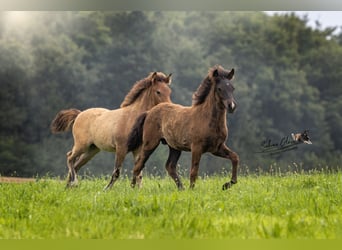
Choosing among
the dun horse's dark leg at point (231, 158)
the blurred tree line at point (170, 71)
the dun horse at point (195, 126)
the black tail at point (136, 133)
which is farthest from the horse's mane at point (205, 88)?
the blurred tree line at point (170, 71)

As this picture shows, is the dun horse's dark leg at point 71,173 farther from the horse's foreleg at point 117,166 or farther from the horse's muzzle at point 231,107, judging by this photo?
the horse's muzzle at point 231,107

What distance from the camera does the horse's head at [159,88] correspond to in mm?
8367

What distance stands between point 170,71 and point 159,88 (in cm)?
844

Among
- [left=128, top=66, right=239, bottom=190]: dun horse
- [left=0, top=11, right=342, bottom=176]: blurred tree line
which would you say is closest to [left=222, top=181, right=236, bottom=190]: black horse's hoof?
[left=128, top=66, right=239, bottom=190]: dun horse

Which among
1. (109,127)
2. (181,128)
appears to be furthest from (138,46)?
(181,128)

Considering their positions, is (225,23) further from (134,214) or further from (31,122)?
(134,214)

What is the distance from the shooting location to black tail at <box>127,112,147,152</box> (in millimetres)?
7977

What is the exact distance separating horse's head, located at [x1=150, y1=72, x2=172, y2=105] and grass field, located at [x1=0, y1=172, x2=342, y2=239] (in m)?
1.49

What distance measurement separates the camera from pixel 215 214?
17.6 feet

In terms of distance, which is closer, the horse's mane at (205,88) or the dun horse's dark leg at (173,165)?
the horse's mane at (205,88)

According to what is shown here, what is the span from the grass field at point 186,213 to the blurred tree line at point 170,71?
4.95 metres

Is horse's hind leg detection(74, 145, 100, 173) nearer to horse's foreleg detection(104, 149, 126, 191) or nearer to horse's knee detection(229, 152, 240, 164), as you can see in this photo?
horse's foreleg detection(104, 149, 126, 191)

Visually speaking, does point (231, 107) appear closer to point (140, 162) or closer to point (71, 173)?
point (140, 162)

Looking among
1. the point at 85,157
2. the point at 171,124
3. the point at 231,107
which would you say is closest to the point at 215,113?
the point at 231,107
